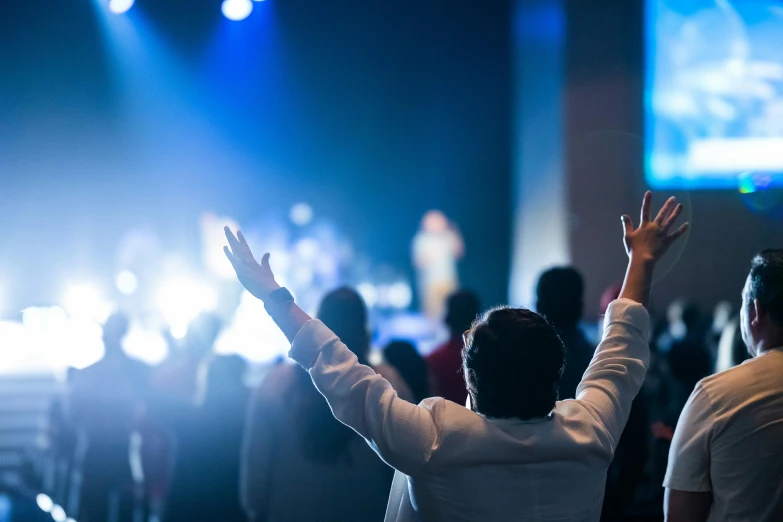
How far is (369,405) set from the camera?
1.27 metres

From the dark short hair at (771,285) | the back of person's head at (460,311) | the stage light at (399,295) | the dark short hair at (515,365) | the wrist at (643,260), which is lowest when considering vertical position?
the stage light at (399,295)

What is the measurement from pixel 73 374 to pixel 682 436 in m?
3.12

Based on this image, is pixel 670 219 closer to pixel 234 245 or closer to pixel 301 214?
pixel 234 245

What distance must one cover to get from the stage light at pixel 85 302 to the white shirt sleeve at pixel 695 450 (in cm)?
980

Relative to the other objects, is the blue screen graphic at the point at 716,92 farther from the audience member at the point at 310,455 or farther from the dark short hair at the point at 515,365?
the dark short hair at the point at 515,365

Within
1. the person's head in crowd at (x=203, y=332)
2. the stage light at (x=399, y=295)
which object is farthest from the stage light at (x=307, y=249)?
the person's head in crowd at (x=203, y=332)

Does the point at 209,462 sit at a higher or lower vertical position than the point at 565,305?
lower

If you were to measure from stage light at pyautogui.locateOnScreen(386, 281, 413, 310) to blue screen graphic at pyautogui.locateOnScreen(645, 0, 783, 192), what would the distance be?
508 cm

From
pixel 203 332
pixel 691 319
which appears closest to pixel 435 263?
pixel 691 319

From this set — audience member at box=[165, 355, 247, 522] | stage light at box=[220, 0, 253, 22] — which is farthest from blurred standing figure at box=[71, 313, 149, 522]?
stage light at box=[220, 0, 253, 22]

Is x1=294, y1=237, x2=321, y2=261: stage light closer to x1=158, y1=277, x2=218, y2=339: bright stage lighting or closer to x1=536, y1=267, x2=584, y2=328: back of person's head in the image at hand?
x1=158, y1=277, x2=218, y2=339: bright stage lighting

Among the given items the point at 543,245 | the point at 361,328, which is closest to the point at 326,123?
the point at 543,245

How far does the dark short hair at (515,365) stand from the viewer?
1290 millimetres

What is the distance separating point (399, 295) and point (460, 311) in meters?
9.21
